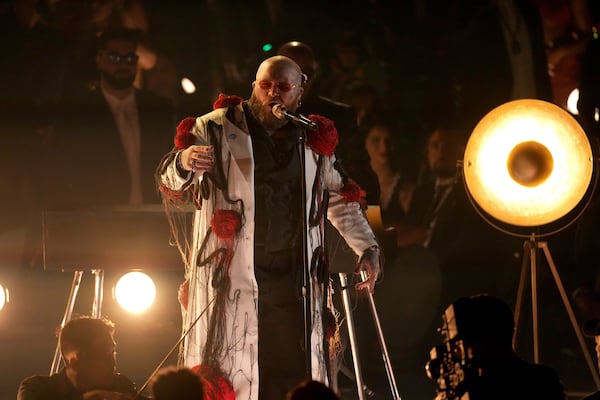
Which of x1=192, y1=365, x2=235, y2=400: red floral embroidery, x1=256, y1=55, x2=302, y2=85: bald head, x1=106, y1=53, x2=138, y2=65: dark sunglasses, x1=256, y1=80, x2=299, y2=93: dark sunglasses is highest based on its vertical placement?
Answer: x1=106, y1=53, x2=138, y2=65: dark sunglasses

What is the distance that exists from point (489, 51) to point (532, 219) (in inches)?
131

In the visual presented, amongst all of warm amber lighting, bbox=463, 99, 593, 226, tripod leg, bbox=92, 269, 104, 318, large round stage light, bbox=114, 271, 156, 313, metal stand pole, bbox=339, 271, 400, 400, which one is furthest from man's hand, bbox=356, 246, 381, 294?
large round stage light, bbox=114, 271, 156, 313

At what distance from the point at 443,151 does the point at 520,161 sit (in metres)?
2.87

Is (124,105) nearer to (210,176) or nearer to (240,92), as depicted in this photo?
(240,92)

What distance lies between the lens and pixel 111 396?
3.16m

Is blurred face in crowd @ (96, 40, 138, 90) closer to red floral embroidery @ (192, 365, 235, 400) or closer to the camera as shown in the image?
red floral embroidery @ (192, 365, 235, 400)

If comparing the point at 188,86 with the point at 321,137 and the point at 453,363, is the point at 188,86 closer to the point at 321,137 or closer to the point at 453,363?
the point at 321,137

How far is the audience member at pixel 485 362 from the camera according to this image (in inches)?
99.9

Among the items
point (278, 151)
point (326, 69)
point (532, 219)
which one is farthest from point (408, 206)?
point (278, 151)

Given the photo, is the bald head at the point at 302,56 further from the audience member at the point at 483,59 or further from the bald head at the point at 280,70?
the audience member at the point at 483,59

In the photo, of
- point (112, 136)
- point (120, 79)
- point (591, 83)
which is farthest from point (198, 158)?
point (591, 83)

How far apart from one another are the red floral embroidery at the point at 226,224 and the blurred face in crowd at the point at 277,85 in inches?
18.6

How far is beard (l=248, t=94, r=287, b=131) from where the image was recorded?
3842mm

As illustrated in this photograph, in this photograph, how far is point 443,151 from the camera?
7461mm
